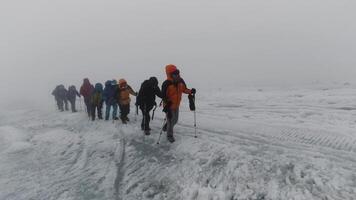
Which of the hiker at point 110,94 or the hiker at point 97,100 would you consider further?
the hiker at point 97,100

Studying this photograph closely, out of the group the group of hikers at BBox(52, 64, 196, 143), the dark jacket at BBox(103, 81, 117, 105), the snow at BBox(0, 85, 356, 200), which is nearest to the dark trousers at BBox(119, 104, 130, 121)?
the group of hikers at BBox(52, 64, 196, 143)

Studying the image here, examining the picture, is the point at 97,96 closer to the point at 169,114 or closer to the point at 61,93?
the point at 61,93

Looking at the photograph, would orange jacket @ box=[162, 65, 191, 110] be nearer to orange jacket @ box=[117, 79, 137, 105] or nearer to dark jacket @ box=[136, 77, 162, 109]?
dark jacket @ box=[136, 77, 162, 109]

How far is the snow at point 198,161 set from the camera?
27.1 ft

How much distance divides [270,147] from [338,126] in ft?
11.6

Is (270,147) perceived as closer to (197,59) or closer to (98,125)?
(98,125)

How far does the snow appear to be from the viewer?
8.25 metres

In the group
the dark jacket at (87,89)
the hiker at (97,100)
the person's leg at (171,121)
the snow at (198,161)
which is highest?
the dark jacket at (87,89)

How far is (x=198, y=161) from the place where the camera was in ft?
32.9

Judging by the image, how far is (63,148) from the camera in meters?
13.6

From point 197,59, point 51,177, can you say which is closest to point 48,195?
point 51,177

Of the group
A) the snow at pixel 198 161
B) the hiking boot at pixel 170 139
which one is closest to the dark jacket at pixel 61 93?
the snow at pixel 198 161

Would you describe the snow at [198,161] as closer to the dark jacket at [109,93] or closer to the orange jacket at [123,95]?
the orange jacket at [123,95]

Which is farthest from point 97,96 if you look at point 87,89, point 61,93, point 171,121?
point 171,121
